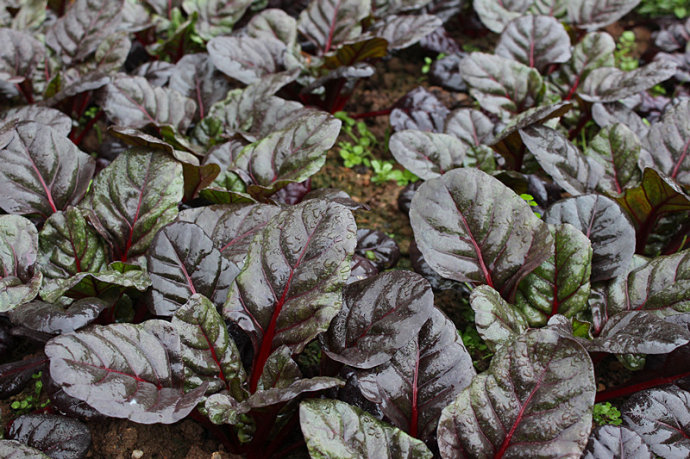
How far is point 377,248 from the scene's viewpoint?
6.07 feet

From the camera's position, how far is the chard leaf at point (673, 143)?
6.38 ft

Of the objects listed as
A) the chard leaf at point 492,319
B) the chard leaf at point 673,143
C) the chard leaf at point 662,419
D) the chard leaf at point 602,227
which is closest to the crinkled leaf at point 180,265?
the chard leaf at point 492,319

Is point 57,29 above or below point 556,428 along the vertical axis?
above

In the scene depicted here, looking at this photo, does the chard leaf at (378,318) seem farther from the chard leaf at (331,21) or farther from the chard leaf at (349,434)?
the chard leaf at (331,21)

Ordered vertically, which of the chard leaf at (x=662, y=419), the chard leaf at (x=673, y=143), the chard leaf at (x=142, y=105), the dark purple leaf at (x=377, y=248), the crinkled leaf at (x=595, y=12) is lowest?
the chard leaf at (x=662, y=419)

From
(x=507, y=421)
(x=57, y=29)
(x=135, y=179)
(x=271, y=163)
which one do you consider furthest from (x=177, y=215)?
(x=57, y=29)

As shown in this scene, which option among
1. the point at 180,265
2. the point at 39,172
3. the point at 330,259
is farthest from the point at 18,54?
the point at 330,259

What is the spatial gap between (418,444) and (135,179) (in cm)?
106

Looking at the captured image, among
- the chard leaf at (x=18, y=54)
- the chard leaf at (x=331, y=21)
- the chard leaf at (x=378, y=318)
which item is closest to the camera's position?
the chard leaf at (x=378, y=318)

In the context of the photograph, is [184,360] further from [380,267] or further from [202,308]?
[380,267]

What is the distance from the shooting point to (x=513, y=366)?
129 centimetres

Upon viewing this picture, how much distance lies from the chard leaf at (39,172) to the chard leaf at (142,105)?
30 cm

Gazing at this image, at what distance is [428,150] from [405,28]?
738 millimetres

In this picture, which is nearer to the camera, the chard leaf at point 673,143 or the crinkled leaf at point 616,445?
the crinkled leaf at point 616,445
